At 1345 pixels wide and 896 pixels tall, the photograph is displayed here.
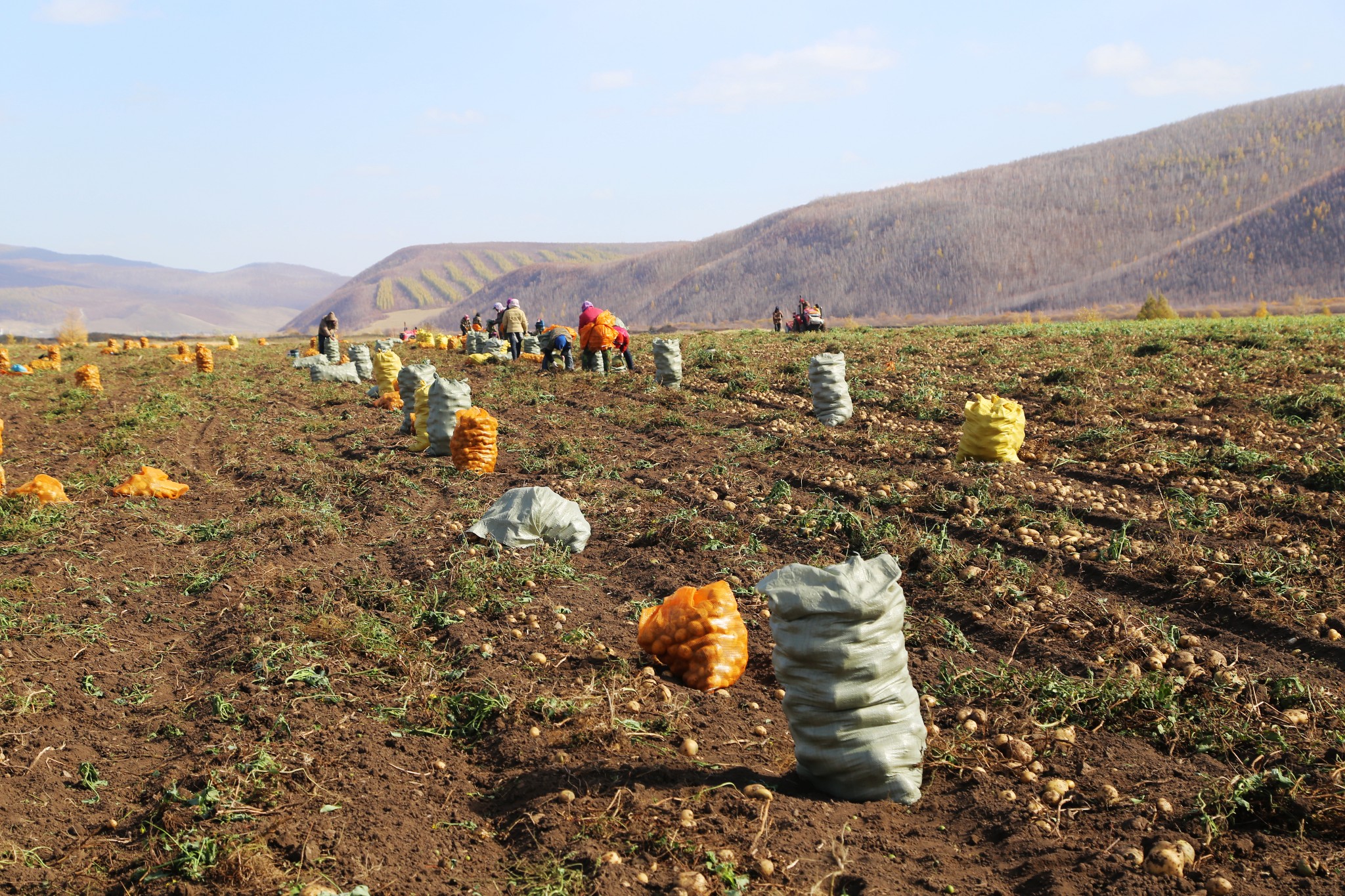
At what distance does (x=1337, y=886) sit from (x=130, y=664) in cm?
531

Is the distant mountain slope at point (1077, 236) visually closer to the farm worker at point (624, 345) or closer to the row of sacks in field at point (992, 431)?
the farm worker at point (624, 345)

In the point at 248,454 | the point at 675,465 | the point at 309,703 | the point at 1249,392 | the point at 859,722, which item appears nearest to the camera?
the point at 859,722

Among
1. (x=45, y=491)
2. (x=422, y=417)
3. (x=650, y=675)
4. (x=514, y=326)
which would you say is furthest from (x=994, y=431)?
(x=514, y=326)

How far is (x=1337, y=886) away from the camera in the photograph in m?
2.59

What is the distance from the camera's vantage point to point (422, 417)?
9633 millimetres

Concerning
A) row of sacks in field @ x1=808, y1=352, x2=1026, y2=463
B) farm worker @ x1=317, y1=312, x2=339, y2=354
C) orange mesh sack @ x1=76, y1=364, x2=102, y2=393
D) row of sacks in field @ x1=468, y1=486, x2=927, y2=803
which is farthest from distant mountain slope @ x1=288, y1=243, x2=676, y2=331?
row of sacks in field @ x1=468, y1=486, x2=927, y2=803

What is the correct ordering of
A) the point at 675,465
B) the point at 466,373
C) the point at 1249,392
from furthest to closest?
the point at 466,373 < the point at 1249,392 < the point at 675,465

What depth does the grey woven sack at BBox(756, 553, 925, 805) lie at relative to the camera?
3.01 m

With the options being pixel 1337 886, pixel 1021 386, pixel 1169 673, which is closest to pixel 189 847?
pixel 1337 886

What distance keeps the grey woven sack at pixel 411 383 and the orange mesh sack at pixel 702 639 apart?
6.40 metres

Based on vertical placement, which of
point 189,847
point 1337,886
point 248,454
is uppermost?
point 248,454

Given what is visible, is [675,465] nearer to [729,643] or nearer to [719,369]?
[729,643]

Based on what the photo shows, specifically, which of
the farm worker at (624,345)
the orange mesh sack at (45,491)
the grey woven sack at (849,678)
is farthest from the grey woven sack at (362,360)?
the grey woven sack at (849,678)

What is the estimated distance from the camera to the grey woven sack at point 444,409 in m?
9.14
